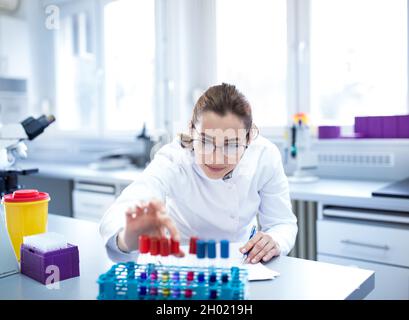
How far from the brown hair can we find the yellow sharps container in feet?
1.08

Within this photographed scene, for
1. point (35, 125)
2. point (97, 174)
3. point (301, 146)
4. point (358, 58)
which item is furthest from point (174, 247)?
point (97, 174)

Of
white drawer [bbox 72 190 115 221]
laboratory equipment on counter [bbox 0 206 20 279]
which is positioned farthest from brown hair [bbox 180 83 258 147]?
white drawer [bbox 72 190 115 221]

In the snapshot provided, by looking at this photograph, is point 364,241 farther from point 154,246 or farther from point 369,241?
point 154,246

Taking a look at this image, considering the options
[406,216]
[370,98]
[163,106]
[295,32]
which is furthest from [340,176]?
[163,106]

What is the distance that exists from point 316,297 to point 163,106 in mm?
1990

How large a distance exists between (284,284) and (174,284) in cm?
24

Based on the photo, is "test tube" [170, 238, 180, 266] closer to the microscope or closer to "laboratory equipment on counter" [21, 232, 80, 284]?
"laboratory equipment on counter" [21, 232, 80, 284]

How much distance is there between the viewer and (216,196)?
77cm

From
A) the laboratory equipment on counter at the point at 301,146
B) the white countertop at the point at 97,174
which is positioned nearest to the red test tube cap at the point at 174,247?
the laboratory equipment on counter at the point at 301,146

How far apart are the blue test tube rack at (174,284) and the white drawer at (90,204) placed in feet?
5.70

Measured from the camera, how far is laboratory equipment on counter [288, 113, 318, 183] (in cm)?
203

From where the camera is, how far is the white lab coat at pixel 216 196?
0.68 m

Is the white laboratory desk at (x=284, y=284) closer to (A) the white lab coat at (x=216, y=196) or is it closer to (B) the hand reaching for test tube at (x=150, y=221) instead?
(A) the white lab coat at (x=216, y=196)
